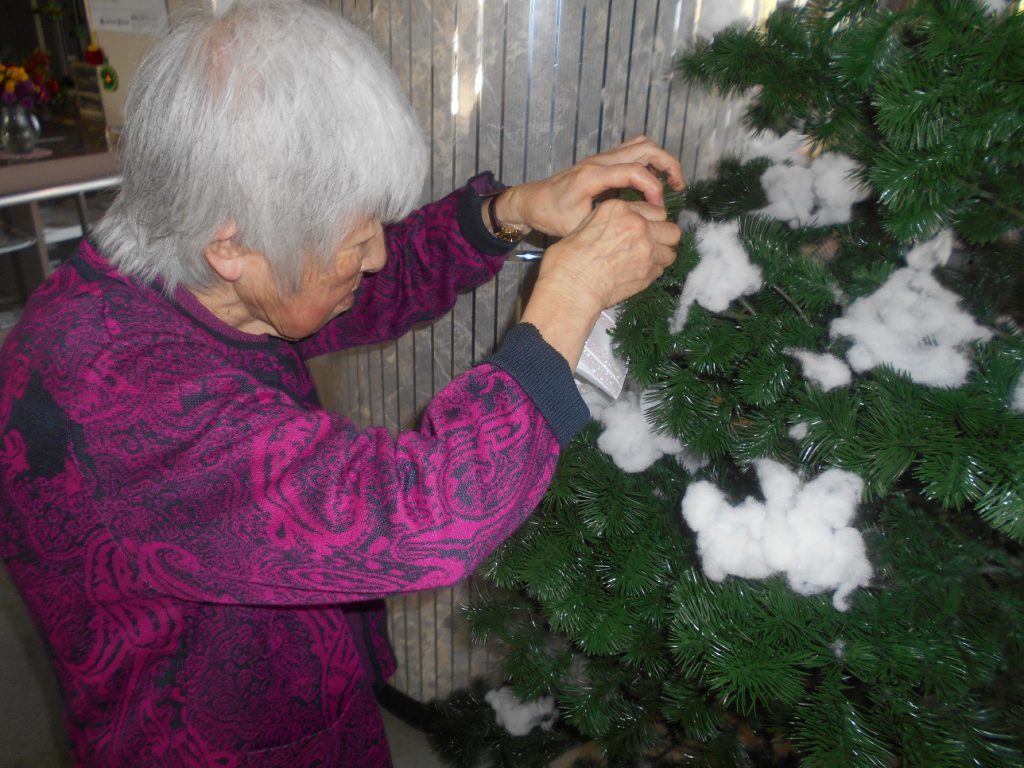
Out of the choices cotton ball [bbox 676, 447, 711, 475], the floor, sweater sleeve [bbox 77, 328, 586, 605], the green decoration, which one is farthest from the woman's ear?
the green decoration

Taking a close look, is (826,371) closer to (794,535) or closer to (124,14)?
(794,535)

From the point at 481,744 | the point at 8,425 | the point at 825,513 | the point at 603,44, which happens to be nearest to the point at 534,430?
the point at 825,513

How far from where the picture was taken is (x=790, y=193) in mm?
777

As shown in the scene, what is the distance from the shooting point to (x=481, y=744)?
1.53 metres

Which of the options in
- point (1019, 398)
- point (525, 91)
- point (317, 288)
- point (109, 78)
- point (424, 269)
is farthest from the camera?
point (109, 78)

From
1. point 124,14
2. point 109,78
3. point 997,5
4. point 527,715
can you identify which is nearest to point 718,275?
point 997,5

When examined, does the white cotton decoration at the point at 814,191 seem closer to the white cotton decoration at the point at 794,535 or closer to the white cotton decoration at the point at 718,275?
the white cotton decoration at the point at 718,275

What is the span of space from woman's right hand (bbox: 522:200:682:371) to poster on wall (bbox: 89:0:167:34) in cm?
178

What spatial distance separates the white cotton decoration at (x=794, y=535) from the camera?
625mm

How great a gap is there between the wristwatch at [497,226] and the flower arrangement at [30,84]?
2.53 metres

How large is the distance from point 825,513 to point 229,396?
19.7 inches

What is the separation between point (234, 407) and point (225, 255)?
0.53 ft

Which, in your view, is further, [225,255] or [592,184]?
[592,184]

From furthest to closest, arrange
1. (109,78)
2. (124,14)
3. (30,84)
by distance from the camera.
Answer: (30,84) < (109,78) < (124,14)
